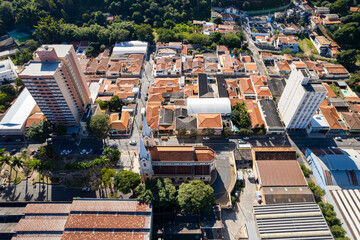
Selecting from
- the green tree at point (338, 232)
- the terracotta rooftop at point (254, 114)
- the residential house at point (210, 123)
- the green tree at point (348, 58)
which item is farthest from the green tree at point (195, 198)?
the green tree at point (348, 58)

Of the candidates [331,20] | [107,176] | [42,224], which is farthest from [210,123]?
[331,20]

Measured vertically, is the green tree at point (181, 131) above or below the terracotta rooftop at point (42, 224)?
above

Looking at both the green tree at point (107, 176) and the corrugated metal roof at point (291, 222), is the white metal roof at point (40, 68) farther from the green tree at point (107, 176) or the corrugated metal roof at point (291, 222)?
the corrugated metal roof at point (291, 222)

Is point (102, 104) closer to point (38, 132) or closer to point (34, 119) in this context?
point (38, 132)

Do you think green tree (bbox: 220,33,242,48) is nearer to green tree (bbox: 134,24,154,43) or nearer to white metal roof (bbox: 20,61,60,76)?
green tree (bbox: 134,24,154,43)

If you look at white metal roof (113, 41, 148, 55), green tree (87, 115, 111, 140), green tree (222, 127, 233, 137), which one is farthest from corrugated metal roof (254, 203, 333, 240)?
white metal roof (113, 41, 148, 55)
